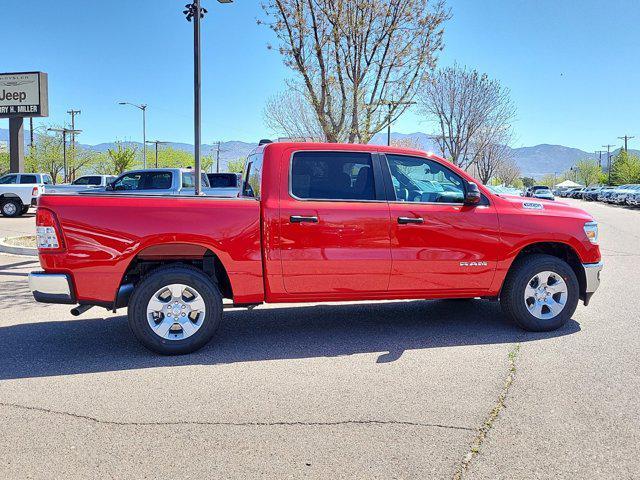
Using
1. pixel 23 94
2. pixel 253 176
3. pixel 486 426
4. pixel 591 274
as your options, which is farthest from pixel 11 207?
pixel 486 426

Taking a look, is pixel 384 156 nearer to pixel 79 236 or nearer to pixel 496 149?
pixel 79 236

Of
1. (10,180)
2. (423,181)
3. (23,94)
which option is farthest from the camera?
(23,94)

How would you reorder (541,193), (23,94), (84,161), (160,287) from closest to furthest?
(160,287)
(23,94)
(541,193)
(84,161)

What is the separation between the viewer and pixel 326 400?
4012mm

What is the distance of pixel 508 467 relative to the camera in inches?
121

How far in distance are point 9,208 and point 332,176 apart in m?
21.9

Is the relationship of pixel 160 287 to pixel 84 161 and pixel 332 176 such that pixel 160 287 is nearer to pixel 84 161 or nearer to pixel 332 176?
pixel 332 176

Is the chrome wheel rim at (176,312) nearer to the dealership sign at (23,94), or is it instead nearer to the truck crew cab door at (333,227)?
the truck crew cab door at (333,227)

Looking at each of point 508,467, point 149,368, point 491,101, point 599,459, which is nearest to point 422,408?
point 508,467

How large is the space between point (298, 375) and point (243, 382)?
45cm

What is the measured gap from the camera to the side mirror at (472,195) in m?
5.49

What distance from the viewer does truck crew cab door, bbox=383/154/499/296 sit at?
541 centimetres

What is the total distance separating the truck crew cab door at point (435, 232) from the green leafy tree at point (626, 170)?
73507 millimetres

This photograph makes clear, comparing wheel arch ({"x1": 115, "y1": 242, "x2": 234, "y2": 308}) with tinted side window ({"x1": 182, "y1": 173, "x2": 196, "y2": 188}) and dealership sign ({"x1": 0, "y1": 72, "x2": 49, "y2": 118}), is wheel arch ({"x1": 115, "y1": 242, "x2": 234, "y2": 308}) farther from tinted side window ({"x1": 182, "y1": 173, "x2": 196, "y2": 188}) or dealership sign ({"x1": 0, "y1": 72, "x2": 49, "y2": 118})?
dealership sign ({"x1": 0, "y1": 72, "x2": 49, "y2": 118})
